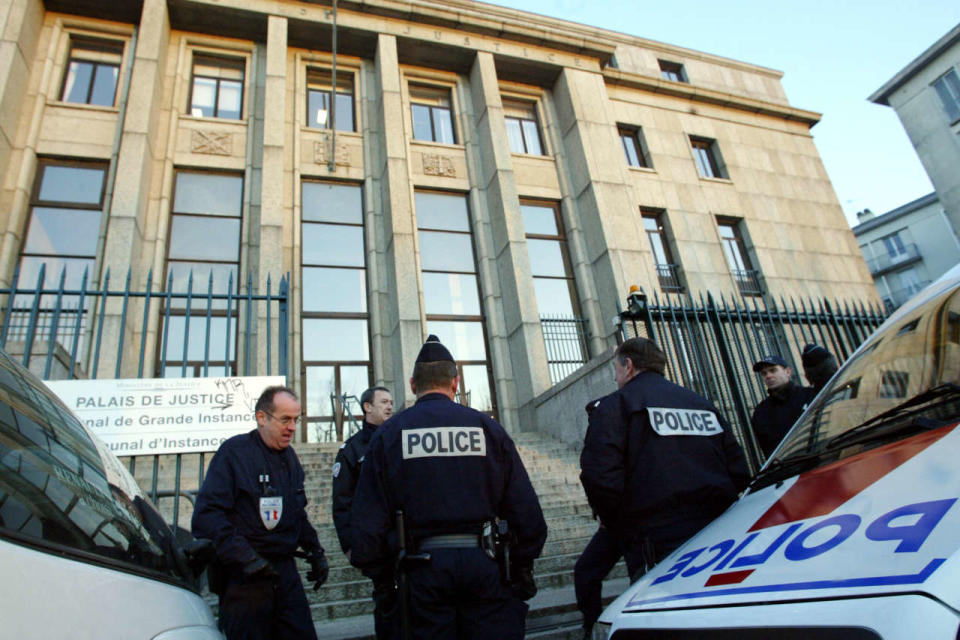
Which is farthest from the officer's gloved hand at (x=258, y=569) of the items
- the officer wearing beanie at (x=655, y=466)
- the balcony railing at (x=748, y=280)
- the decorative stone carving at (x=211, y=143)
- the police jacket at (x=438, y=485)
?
the balcony railing at (x=748, y=280)

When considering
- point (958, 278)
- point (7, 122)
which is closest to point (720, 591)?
point (958, 278)

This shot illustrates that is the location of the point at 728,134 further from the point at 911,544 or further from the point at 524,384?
the point at 911,544

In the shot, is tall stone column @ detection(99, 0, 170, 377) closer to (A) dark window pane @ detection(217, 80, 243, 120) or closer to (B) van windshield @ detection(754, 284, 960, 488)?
(A) dark window pane @ detection(217, 80, 243, 120)

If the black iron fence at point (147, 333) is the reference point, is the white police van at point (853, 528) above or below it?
below

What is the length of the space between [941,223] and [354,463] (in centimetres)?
4315

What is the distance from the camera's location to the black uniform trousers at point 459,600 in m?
2.35

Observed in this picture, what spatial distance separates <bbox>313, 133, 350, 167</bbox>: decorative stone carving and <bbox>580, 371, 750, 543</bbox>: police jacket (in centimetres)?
1085

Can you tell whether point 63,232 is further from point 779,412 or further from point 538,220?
point 779,412

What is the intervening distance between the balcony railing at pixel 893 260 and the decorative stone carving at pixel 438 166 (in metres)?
36.0

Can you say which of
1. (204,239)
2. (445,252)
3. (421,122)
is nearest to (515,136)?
(421,122)

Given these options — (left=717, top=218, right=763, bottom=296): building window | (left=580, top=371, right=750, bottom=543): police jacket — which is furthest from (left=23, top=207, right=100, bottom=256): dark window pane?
(left=717, top=218, right=763, bottom=296): building window

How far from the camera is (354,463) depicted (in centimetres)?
383

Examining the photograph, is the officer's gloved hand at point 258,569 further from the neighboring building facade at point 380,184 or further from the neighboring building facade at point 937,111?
the neighboring building facade at point 937,111

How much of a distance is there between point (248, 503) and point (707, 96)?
57.6 feet
